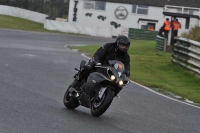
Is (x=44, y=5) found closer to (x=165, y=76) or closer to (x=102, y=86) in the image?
(x=165, y=76)

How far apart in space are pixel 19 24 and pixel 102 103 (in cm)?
4886

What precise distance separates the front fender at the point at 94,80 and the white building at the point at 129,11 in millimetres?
56278

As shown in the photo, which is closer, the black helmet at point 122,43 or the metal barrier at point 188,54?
the black helmet at point 122,43

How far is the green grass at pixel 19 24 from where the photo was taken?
5600 centimetres

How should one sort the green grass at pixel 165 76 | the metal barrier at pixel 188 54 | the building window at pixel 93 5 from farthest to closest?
the building window at pixel 93 5 → the metal barrier at pixel 188 54 → the green grass at pixel 165 76

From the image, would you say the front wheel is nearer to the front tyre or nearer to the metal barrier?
the front tyre

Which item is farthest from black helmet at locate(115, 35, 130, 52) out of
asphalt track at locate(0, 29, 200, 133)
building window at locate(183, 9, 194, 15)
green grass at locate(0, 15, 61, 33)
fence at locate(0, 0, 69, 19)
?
building window at locate(183, 9, 194, 15)

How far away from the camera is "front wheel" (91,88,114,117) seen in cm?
1028

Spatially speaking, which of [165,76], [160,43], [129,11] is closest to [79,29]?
[129,11]

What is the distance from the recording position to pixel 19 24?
192 ft

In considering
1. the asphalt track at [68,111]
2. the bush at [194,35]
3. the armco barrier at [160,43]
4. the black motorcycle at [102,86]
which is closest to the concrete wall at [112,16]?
the armco barrier at [160,43]

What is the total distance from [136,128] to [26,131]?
2116 mm

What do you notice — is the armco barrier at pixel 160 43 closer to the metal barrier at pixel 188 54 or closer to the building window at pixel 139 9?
the metal barrier at pixel 188 54

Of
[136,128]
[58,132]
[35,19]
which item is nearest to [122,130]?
[136,128]
